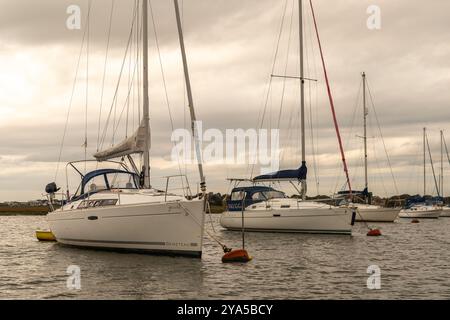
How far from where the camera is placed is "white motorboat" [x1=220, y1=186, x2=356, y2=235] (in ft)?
116

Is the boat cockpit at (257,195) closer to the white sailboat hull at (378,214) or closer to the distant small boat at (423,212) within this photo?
the white sailboat hull at (378,214)

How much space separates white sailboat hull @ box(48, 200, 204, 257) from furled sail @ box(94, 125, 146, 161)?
12.2 ft

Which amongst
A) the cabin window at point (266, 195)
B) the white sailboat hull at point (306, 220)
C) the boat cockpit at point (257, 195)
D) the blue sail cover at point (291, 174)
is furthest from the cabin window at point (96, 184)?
the cabin window at point (266, 195)

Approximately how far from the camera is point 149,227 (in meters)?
22.5

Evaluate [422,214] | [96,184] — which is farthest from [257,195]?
→ [422,214]

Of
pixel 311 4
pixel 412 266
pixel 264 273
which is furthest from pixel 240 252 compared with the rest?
pixel 311 4

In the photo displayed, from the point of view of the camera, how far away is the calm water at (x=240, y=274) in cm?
1631

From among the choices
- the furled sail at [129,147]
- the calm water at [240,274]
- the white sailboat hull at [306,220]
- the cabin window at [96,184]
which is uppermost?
the furled sail at [129,147]

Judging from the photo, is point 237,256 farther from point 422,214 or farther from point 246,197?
point 422,214

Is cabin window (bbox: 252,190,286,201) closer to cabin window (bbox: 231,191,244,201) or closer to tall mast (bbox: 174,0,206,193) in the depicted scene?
cabin window (bbox: 231,191,244,201)

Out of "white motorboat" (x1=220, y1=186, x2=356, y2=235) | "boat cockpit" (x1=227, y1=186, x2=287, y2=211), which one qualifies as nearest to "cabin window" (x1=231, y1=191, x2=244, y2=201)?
"boat cockpit" (x1=227, y1=186, x2=287, y2=211)

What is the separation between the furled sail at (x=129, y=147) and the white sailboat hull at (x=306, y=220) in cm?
1368
